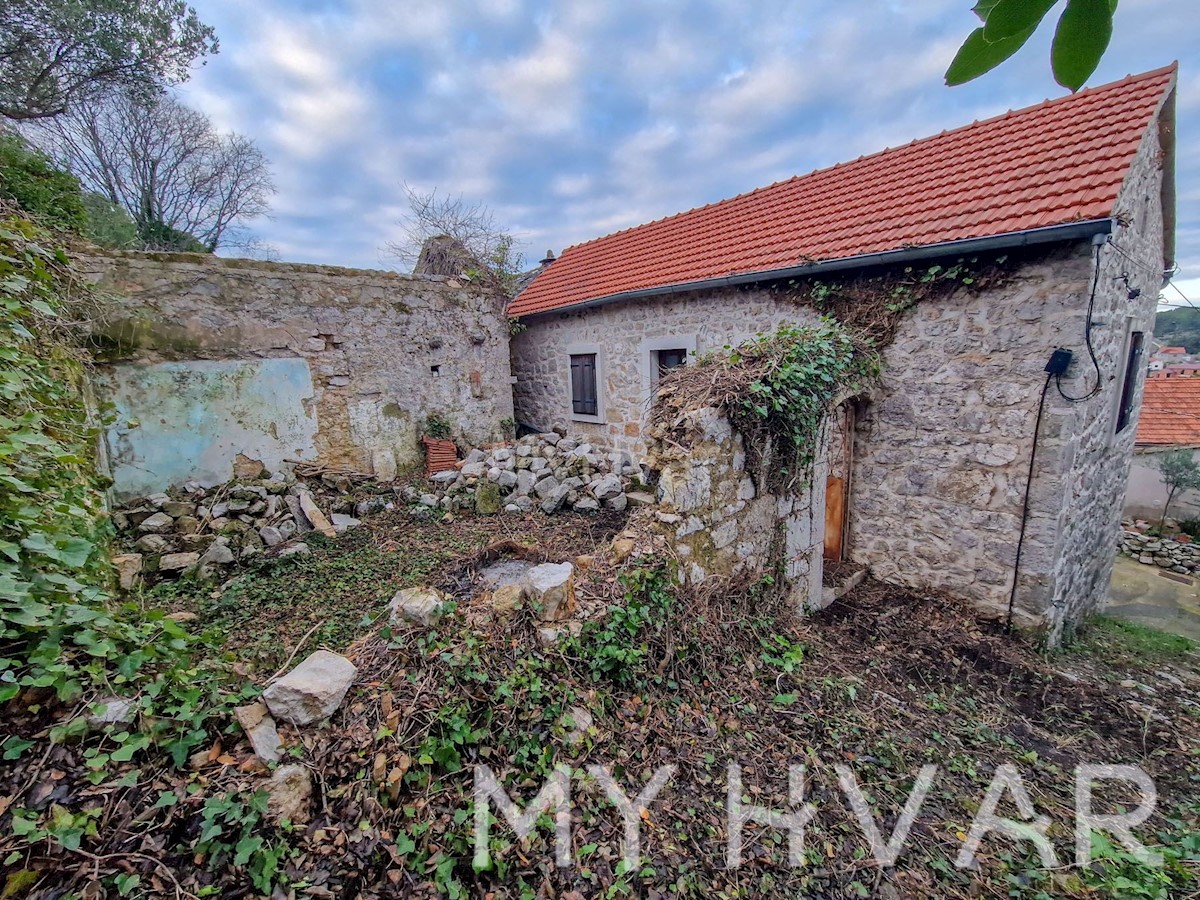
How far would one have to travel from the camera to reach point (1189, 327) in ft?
126

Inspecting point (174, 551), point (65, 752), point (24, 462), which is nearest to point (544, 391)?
point (174, 551)

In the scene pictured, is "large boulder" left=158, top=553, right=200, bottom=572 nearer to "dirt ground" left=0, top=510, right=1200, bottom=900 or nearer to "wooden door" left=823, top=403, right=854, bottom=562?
"dirt ground" left=0, top=510, right=1200, bottom=900

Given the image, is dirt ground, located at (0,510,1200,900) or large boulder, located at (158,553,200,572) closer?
dirt ground, located at (0,510,1200,900)

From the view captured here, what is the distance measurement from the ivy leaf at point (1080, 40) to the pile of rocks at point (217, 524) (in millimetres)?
5765

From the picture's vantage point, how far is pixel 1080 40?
775mm

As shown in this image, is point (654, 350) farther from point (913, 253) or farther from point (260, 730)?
point (260, 730)

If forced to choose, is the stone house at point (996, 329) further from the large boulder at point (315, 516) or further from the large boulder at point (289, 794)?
the large boulder at point (315, 516)

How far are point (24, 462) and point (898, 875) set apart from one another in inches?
177

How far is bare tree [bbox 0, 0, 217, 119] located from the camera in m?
8.82

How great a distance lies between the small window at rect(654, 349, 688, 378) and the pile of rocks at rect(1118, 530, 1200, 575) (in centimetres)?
1079

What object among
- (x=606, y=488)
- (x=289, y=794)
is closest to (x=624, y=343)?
(x=606, y=488)

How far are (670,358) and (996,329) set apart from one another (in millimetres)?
4125

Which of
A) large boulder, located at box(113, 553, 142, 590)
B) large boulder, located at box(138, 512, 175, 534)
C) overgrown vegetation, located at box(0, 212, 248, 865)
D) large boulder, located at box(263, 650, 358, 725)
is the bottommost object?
large boulder, located at box(113, 553, 142, 590)

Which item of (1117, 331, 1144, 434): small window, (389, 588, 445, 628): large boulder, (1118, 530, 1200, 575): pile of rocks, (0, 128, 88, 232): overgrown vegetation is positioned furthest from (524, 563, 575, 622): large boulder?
(1118, 530, 1200, 575): pile of rocks
